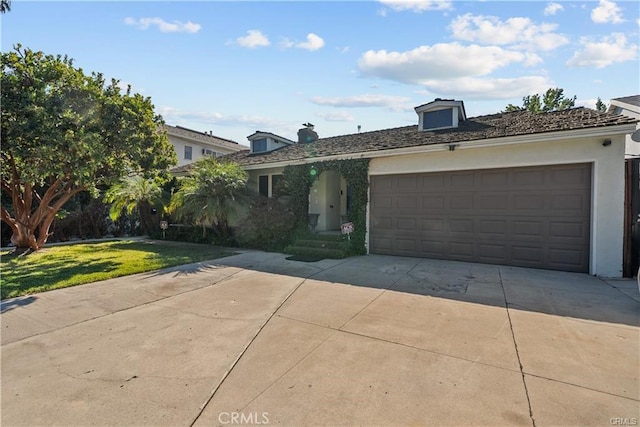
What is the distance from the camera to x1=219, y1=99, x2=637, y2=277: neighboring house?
692cm

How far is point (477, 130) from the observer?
29.6ft

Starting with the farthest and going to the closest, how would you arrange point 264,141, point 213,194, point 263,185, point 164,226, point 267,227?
point 264,141
point 263,185
point 164,226
point 213,194
point 267,227

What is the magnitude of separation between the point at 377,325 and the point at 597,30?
8.03m

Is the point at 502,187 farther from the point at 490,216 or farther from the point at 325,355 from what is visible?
the point at 325,355

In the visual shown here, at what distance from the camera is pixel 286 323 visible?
13.9ft

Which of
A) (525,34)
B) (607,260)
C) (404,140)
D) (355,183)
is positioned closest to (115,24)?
(355,183)

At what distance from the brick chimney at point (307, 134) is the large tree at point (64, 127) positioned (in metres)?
7.98

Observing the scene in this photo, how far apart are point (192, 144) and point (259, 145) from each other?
11.3 m

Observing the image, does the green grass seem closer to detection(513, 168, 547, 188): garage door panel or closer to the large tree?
the large tree

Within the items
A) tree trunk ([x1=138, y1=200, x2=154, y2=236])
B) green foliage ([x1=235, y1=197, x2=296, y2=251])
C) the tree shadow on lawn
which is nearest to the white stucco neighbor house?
green foliage ([x1=235, y1=197, x2=296, y2=251])

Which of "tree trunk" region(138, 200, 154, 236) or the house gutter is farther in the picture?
A: "tree trunk" region(138, 200, 154, 236)

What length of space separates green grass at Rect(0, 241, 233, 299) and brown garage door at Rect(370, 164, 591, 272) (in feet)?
19.0

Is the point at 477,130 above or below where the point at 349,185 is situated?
above

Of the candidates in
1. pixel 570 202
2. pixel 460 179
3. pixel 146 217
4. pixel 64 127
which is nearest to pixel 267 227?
pixel 64 127
